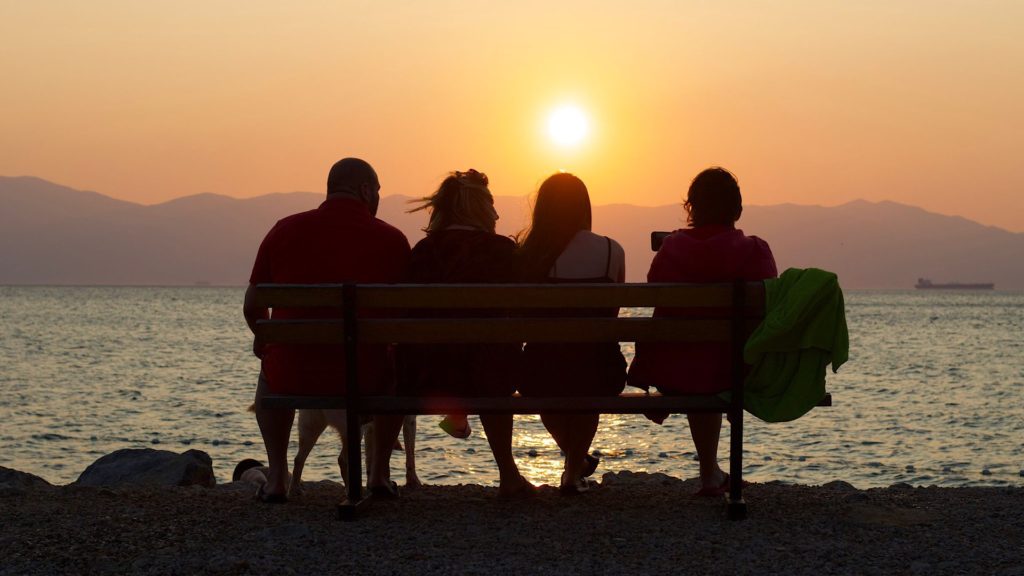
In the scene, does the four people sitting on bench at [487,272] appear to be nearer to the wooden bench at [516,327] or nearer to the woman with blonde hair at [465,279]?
the woman with blonde hair at [465,279]

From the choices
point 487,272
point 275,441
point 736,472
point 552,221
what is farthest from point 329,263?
point 736,472

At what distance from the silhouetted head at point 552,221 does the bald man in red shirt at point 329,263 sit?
823 mm

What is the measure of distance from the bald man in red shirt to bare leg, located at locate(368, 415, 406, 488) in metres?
0.26

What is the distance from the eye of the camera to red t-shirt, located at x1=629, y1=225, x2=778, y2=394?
6.46 m

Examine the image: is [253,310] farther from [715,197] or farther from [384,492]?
[715,197]

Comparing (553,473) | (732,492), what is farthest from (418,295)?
(553,473)

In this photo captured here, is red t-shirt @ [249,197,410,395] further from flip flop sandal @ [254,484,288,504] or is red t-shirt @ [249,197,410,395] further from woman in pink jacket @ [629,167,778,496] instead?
woman in pink jacket @ [629,167,778,496]

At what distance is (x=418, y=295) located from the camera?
20.1 feet

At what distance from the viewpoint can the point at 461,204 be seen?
677 centimetres

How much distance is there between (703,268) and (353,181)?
7.24 ft

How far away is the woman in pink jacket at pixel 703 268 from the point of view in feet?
21.2

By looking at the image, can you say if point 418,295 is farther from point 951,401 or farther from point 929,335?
point 929,335

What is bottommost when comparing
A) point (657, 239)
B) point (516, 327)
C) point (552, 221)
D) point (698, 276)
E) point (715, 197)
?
point (516, 327)

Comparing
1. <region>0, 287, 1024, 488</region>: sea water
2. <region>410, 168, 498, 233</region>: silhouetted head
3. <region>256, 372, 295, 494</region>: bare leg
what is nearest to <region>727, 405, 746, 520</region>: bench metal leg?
<region>410, 168, 498, 233</region>: silhouetted head
